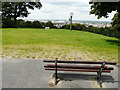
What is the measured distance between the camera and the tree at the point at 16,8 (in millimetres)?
34250

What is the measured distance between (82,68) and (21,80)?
80.9 inches

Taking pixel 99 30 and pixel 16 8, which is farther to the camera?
pixel 16 8

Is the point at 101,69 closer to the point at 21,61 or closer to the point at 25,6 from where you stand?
the point at 21,61

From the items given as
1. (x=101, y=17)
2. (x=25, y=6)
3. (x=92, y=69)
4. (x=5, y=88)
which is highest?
(x=25, y=6)

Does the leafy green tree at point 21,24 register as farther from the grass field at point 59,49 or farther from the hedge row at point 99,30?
the grass field at point 59,49

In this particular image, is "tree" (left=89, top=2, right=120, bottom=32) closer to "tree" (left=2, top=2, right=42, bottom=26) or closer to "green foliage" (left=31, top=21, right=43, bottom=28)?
"green foliage" (left=31, top=21, right=43, bottom=28)

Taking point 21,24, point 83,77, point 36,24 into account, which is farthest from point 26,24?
point 83,77

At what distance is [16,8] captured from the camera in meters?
35.9

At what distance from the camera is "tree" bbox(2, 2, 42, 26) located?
3425 centimetres

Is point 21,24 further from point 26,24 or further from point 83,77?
point 83,77

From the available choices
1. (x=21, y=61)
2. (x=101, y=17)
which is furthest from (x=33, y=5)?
(x=21, y=61)

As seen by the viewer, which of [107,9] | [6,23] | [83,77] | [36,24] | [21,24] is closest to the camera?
[83,77]

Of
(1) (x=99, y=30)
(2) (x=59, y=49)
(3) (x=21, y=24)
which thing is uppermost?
(3) (x=21, y=24)

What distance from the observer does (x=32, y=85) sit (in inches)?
156
